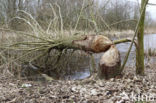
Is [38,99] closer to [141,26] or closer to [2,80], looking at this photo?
[2,80]

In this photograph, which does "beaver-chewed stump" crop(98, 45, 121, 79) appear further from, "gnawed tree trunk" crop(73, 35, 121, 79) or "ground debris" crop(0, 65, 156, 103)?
"ground debris" crop(0, 65, 156, 103)

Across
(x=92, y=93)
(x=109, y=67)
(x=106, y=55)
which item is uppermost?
(x=106, y=55)

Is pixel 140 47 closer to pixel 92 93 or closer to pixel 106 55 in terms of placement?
pixel 106 55

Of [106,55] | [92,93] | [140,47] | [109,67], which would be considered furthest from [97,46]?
[92,93]

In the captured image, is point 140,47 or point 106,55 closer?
point 140,47

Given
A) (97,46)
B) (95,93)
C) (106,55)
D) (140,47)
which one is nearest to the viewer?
(95,93)

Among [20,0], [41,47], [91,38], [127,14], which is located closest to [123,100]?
[91,38]

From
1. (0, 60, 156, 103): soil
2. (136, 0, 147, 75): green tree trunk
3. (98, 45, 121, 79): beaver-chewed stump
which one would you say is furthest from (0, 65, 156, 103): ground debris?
(136, 0, 147, 75): green tree trunk

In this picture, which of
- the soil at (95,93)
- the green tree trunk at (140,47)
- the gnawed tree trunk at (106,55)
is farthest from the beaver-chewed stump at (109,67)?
the green tree trunk at (140,47)

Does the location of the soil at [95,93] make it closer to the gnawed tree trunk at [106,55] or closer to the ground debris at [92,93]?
the ground debris at [92,93]

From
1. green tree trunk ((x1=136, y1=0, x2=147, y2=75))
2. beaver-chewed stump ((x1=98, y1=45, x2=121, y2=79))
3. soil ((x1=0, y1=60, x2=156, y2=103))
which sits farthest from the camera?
beaver-chewed stump ((x1=98, y1=45, x2=121, y2=79))

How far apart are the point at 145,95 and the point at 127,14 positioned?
18389 millimetres

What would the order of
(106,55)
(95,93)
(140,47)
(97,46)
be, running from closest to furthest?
1. (95,93)
2. (140,47)
3. (106,55)
4. (97,46)

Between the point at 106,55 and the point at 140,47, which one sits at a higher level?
the point at 140,47
